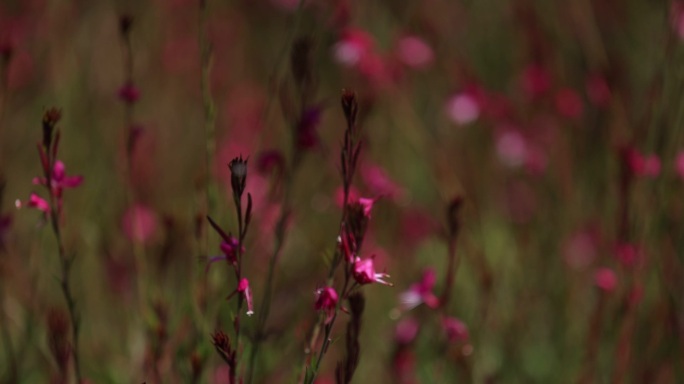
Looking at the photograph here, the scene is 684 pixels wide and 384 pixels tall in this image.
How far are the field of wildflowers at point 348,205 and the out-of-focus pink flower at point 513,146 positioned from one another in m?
0.01

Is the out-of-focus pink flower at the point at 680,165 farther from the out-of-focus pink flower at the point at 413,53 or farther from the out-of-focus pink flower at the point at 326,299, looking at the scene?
the out-of-focus pink flower at the point at 326,299

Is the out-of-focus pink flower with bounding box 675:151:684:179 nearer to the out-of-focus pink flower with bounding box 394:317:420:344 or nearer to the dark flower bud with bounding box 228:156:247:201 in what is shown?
the out-of-focus pink flower with bounding box 394:317:420:344

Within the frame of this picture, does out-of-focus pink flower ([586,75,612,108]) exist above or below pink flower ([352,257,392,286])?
below

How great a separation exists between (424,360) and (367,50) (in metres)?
0.88

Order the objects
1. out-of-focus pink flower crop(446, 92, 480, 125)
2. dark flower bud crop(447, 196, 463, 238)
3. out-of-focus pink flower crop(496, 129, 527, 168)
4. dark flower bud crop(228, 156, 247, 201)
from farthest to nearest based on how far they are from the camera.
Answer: out-of-focus pink flower crop(496, 129, 527, 168) < out-of-focus pink flower crop(446, 92, 480, 125) < dark flower bud crop(447, 196, 463, 238) < dark flower bud crop(228, 156, 247, 201)

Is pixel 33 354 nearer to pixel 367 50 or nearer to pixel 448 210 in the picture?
pixel 367 50

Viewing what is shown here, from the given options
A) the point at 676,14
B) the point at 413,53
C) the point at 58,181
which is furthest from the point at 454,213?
the point at 413,53

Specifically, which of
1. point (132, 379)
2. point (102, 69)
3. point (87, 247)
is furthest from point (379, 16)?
point (132, 379)

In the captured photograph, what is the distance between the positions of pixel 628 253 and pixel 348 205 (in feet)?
3.48

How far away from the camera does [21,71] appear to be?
4.08 metres

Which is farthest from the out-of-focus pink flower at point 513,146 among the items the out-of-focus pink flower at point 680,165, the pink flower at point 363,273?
the pink flower at point 363,273

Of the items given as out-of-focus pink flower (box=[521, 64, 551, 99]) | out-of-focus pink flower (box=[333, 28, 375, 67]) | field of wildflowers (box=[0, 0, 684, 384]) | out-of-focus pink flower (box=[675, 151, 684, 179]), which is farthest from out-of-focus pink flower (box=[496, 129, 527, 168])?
out-of-focus pink flower (box=[333, 28, 375, 67])

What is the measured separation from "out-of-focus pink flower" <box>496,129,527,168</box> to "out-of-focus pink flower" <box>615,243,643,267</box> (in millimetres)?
1004

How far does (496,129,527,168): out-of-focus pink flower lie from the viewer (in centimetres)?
311
